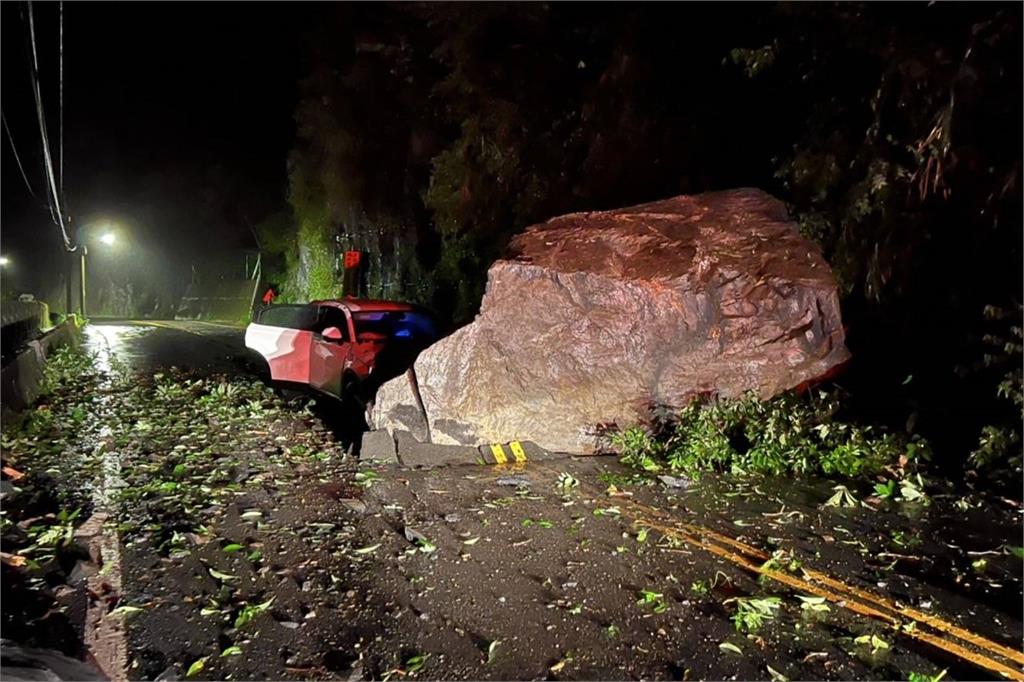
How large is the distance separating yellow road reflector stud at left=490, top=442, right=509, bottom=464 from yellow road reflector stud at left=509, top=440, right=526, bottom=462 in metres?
0.13

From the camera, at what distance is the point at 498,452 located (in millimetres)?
7715

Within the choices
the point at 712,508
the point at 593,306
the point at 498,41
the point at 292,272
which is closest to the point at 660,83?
the point at 498,41

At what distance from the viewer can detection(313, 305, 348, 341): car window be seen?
970 cm

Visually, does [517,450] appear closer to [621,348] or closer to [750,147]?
[621,348]

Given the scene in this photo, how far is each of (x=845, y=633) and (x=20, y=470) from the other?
7.63 meters

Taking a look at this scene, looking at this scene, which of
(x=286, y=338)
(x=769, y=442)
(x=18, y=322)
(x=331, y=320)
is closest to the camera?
(x=769, y=442)

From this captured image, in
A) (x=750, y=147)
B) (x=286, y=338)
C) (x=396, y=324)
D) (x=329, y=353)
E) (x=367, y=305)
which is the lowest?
(x=329, y=353)

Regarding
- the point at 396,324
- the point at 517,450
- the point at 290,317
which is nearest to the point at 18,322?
the point at 290,317

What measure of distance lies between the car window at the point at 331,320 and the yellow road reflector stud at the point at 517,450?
331cm

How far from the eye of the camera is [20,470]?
647 centimetres

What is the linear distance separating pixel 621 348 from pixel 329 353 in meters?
4.57

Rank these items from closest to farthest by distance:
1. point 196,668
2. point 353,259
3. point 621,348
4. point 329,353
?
point 196,668
point 621,348
point 329,353
point 353,259

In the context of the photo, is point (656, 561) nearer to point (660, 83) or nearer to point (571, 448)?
point (571, 448)

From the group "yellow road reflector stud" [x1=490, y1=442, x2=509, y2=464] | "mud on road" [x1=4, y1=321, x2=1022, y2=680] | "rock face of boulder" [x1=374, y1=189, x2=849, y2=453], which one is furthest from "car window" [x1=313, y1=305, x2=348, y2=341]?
"yellow road reflector stud" [x1=490, y1=442, x2=509, y2=464]
